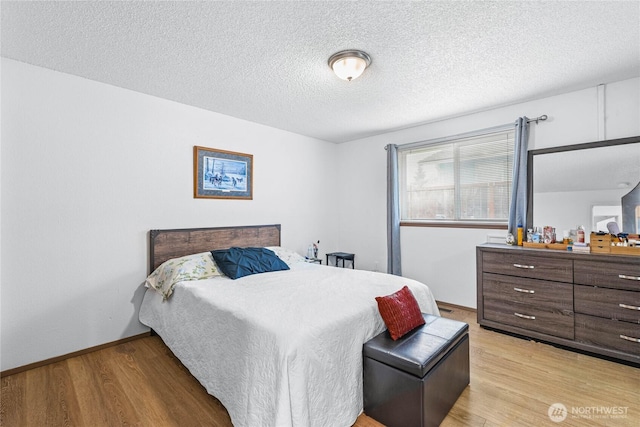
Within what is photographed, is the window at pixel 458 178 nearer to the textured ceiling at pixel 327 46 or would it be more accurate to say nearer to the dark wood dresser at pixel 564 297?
the textured ceiling at pixel 327 46

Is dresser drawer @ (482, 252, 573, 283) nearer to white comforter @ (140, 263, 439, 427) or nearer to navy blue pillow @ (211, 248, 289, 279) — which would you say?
white comforter @ (140, 263, 439, 427)

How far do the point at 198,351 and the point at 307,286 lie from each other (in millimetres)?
914

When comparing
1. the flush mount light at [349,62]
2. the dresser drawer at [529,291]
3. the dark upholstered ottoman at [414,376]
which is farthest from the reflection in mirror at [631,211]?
the flush mount light at [349,62]

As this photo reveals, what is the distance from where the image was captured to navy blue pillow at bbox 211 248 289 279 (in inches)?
111

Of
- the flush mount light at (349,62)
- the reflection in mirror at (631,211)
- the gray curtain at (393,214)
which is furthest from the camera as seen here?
the gray curtain at (393,214)

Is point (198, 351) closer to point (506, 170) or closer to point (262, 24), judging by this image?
point (262, 24)

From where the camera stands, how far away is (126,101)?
9.27 feet

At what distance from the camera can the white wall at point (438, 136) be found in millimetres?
2764

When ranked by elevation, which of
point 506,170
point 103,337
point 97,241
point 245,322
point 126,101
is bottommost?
point 103,337

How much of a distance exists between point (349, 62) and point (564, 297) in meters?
→ 2.74

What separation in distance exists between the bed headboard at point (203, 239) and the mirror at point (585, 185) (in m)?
3.11

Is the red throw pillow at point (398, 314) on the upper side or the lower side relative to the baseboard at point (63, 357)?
upper

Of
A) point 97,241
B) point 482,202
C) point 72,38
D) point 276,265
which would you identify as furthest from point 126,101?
point 482,202

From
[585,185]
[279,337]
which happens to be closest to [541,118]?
[585,185]
